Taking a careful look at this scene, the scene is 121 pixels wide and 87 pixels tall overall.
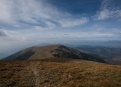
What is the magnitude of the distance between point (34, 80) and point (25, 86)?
2.78 m

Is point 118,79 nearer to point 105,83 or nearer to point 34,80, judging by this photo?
point 105,83

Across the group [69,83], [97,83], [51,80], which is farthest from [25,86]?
[97,83]

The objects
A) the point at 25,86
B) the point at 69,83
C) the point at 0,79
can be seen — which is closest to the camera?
the point at 25,86

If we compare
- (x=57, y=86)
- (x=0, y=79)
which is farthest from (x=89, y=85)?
(x=0, y=79)

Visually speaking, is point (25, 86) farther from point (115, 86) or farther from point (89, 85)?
point (115, 86)

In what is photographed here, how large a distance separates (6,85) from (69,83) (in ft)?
28.5

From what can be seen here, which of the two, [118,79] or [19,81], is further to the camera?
[118,79]

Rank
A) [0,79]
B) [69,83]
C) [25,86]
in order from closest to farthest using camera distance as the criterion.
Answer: [25,86], [69,83], [0,79]

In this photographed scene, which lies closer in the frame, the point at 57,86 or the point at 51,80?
the point at 57,86

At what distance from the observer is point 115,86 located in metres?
18.9

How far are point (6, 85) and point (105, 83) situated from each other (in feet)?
45.6

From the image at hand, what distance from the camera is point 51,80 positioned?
2088 centimetres

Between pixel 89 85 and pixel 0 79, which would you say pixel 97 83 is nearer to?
pixel 89 85

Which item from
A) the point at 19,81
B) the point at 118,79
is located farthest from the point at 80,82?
the point at 19,81
